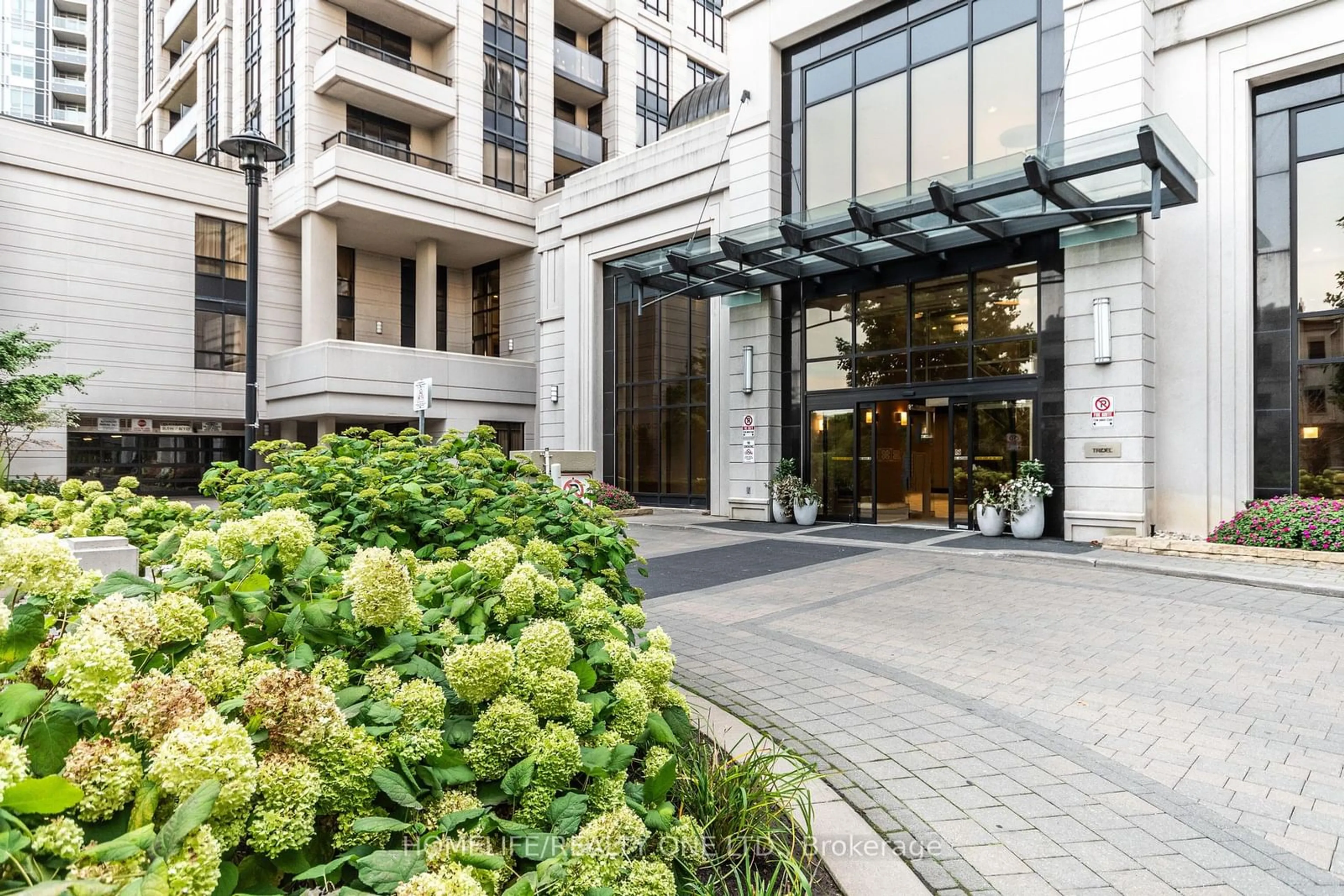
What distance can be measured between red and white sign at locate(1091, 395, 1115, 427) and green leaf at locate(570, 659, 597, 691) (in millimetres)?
13071

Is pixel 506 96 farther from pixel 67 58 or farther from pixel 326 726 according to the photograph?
pixel 67 58

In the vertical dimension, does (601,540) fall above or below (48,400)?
below

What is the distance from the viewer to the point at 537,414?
27984 millimetres

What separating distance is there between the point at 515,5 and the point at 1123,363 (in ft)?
Result: 94.0

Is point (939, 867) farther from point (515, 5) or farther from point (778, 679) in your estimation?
point (515, 5)

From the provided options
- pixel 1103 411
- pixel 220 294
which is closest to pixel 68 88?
pixel 220 294

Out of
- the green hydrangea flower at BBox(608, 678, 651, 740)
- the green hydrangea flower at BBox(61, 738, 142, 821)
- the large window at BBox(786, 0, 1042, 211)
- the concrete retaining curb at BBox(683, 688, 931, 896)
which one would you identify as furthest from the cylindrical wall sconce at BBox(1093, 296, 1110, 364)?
the green hydrangea flower at BBox(61, 738, 142, 821)

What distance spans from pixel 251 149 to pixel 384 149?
19455 millimetres

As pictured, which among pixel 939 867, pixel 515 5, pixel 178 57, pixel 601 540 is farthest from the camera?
pixel 178 57

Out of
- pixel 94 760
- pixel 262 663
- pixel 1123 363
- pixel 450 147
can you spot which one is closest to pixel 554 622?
pixel 262 663

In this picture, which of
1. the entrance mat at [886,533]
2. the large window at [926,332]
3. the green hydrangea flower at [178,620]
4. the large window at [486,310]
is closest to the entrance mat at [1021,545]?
the entrance mat at [886,533]

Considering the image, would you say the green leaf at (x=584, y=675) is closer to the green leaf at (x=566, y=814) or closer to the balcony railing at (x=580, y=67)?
the green leaf at (x=566, y=814)

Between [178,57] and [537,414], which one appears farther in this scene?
[178,57]

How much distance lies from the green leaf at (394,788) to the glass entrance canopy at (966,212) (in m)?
12.4
